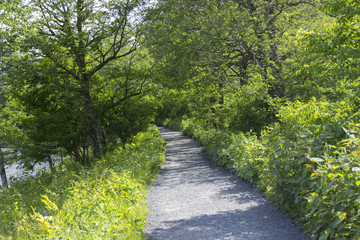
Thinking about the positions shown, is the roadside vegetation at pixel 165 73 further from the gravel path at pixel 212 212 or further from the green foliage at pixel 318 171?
the gravel path at pixel 212 212

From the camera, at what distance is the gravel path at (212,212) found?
5203 millimetres

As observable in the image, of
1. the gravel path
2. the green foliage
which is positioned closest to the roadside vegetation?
the green foliage

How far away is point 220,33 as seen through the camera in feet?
37.8

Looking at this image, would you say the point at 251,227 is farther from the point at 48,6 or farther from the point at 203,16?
the point at 48,6

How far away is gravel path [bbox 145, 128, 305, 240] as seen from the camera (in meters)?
5.20

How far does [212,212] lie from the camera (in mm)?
6480

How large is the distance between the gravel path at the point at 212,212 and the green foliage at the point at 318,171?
1.09 ft

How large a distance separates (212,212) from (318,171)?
3.10m

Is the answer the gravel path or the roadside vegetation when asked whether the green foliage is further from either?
the gravel path

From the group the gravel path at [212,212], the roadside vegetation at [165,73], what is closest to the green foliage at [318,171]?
the roadside vegetation at [165,73]

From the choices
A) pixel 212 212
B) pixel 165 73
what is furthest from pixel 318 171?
pixel 165 73

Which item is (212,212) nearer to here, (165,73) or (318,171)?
(318,171)

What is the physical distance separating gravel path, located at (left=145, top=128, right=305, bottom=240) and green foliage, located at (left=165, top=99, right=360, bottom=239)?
0.33 m

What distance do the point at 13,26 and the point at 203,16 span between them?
664 cm
